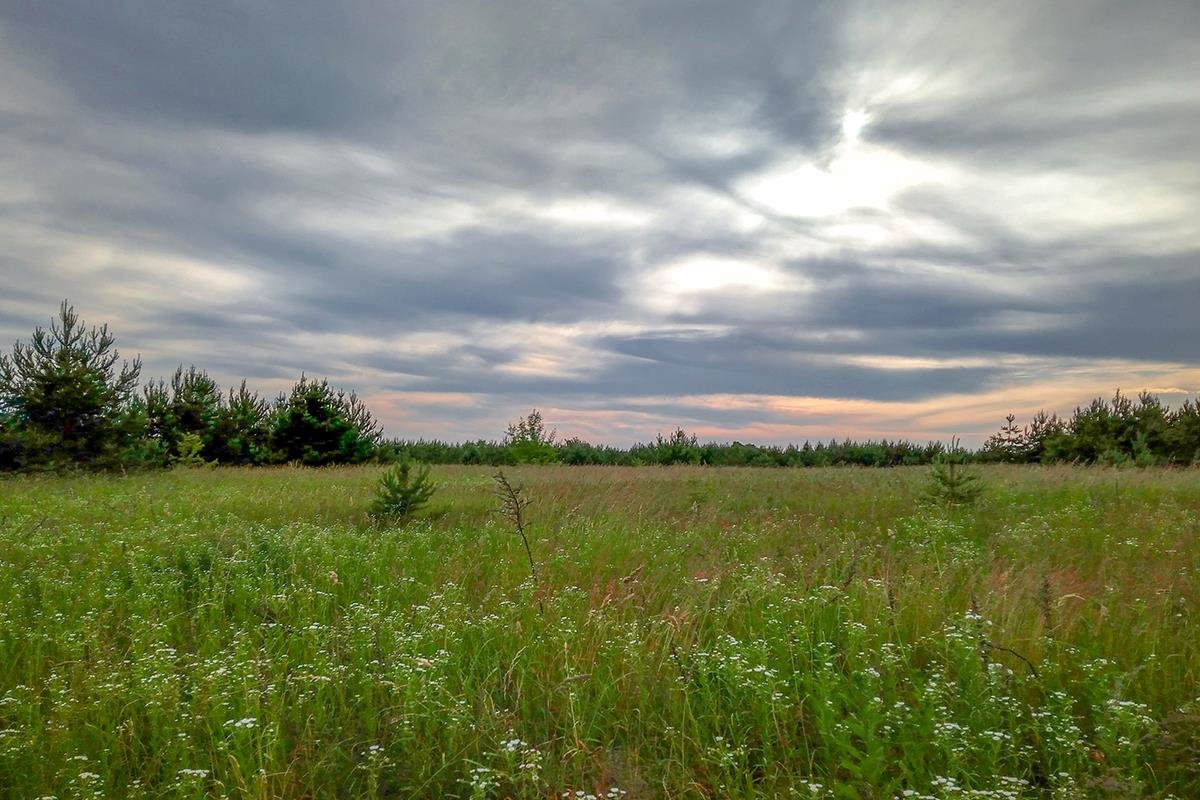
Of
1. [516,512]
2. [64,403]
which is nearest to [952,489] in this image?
[516,512]

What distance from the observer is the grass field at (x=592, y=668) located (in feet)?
14.2

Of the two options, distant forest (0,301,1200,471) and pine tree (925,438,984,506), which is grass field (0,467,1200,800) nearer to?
pine tree (925,438,984,506)

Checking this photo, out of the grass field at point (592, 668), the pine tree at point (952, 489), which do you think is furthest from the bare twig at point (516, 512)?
the pine tree at point (952, 489)

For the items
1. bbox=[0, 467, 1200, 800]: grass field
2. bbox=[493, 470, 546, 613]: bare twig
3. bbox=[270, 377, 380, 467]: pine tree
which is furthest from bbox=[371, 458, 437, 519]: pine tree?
bbox=[270, 377, 380, 467]: pine tree

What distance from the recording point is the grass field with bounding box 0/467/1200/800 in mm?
4324

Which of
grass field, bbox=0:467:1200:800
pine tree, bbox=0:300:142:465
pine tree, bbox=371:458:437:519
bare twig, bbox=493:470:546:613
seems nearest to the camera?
grass field, bbox=0:467:1200:800

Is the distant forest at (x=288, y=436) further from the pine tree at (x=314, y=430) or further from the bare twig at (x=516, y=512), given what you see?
the bare twig at (x=516, y=512)

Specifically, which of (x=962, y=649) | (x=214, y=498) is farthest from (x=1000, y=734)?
(x=214, y=498)

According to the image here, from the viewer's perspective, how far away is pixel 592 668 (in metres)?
5.48

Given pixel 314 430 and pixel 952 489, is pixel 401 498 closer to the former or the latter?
pixel 952 489

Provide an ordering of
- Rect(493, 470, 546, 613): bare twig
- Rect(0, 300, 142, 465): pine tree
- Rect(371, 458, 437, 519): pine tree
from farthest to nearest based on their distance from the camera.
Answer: Rect(0, 300, 142, 465): pine tree < Rect(371, 458, 437, 519): pine tree < Rect(493, 470, 546, 613): bare twig

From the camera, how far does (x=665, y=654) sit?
5637mm

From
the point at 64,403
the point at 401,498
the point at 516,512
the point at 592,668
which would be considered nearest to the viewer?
the point at 592,668

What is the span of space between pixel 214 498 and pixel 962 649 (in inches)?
602
